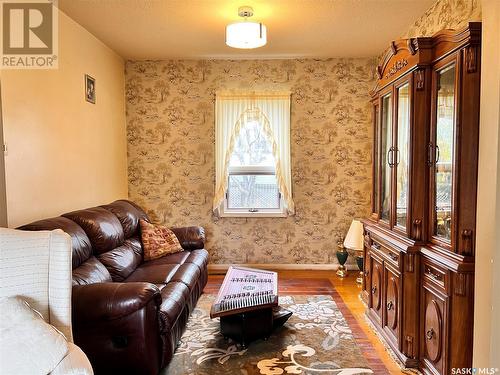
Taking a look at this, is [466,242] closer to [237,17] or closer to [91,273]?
[91,273]

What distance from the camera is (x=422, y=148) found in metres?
2.31

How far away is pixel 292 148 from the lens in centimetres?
466

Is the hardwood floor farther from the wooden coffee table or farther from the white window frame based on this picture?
the white window frame

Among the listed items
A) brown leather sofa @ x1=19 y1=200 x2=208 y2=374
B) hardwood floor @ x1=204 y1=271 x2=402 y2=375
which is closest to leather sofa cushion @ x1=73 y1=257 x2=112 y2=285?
brown leather sofa @ x1=19 y1=200 x2=208 y2=374

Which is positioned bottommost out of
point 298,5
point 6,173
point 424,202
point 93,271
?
point 93,271

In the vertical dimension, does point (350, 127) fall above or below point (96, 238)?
above

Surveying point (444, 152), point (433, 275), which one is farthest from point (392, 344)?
point (444, 152)

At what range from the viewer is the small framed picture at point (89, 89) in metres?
3.60

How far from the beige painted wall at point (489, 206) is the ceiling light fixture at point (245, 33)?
1743 millimetres

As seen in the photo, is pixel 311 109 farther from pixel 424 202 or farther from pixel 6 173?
pixel 6 173

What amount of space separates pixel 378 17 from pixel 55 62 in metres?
2.89

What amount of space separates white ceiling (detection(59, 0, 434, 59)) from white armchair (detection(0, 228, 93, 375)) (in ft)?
7.23

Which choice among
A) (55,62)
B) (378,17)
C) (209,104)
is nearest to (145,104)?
(209,104)

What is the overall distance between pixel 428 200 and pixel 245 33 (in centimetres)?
190
